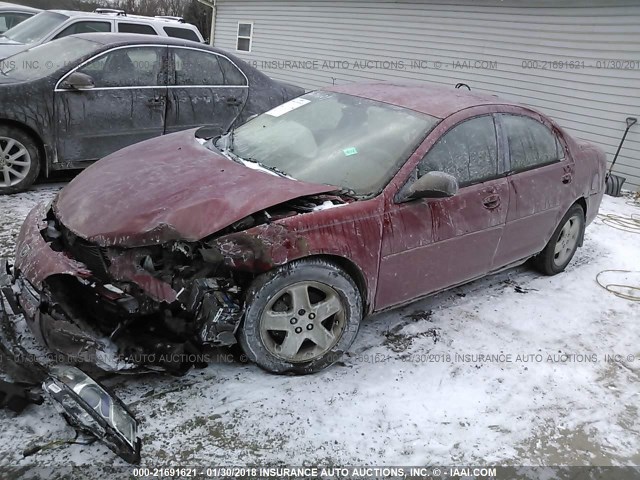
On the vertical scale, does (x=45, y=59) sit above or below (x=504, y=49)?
below

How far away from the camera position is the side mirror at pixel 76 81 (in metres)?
5.14

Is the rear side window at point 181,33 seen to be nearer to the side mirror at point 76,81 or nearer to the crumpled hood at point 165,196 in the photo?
the side mirror at point 76,81

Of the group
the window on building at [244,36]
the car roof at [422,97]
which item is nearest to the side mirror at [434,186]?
the car roof at [422,97]

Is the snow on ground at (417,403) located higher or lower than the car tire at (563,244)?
lower

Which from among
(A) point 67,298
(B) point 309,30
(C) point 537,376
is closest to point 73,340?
(A) point 67,298

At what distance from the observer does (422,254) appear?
11.1ft

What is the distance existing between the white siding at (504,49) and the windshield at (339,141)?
6483 millimetres

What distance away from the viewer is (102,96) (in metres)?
5.40

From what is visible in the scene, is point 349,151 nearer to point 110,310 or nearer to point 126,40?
point 110,310

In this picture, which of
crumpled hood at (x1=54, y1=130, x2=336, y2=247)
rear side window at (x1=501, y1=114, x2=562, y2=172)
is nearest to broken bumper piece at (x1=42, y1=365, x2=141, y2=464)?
crumpled hood at (x1=54, y1=130, x2=336, y2=247)

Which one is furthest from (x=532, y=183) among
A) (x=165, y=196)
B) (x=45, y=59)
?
(x=45, y=59)

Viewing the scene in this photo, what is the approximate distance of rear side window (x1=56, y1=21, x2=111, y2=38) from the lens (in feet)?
29.5

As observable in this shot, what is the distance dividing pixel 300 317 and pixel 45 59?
4.42 meters

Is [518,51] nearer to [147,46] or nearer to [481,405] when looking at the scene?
[147,46]
